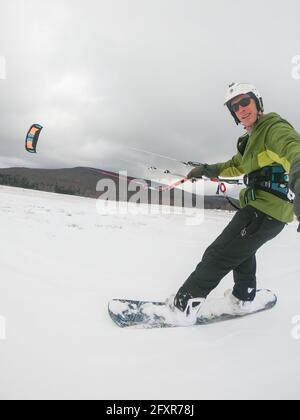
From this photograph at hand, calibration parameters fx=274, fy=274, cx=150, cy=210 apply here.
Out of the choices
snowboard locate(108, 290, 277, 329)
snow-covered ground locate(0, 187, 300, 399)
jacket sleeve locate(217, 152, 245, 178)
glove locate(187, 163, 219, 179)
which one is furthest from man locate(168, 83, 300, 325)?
glove locate(187, 163, 219, 179)

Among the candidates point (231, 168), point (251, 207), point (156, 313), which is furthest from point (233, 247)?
point (231, 168)

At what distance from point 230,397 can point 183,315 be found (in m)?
0.98

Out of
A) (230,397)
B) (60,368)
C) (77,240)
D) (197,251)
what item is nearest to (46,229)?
(77,240)

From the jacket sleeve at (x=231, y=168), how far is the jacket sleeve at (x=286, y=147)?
3.62 ft

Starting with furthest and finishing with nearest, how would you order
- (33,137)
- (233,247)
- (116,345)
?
(33,137) < (233,247) < (116,345)

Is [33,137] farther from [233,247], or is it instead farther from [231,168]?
[233,247]

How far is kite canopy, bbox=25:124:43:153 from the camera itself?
22.4 feet

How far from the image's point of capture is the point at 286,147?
7.17 ft

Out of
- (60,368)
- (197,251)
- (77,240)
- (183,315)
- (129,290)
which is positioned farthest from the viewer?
(197,251)

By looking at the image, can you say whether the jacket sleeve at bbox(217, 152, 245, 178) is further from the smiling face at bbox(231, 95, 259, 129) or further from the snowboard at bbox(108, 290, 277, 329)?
the snowboard at bbox(108, 290, 277, 329)

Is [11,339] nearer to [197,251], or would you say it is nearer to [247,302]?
[247,302]

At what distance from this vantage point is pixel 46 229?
22.7ft

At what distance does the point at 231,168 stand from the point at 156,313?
2.10 m
